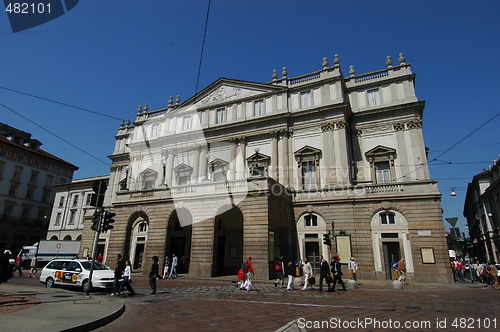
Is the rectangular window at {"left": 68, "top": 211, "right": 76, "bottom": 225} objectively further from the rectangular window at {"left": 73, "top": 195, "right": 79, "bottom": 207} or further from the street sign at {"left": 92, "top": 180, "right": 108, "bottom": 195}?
the street sign at {"left": 92, "top": 180, "right": 108, "bottom": 195}

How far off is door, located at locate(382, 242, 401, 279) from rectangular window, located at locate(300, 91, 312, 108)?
45.0ft

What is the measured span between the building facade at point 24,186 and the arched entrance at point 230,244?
3471 centimetres

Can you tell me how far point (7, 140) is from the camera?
48.6m

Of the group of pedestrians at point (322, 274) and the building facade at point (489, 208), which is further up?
the building facade at point (489, 208)

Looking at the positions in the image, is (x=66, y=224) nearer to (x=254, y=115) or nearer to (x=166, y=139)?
(x=166, y=139)

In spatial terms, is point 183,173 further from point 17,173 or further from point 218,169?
point 17,173

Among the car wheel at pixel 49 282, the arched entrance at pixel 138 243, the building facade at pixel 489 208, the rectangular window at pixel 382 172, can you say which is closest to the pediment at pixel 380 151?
the rectangular window at pixel 382 172

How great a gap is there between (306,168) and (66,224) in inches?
1542

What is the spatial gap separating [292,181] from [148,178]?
54.9ft

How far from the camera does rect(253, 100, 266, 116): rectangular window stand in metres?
29.4

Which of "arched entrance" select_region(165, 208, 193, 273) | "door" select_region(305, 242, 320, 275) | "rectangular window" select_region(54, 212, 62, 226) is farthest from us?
"rectangular window" select_region(54, 212, 62, 226)

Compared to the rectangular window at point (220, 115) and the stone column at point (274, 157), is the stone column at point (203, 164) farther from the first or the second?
the stone column at point (274, 157)

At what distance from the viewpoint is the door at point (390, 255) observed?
21188 millimetres

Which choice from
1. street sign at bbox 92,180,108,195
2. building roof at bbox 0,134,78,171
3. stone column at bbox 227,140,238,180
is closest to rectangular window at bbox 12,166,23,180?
building roof at bbox 0,134,78,171
